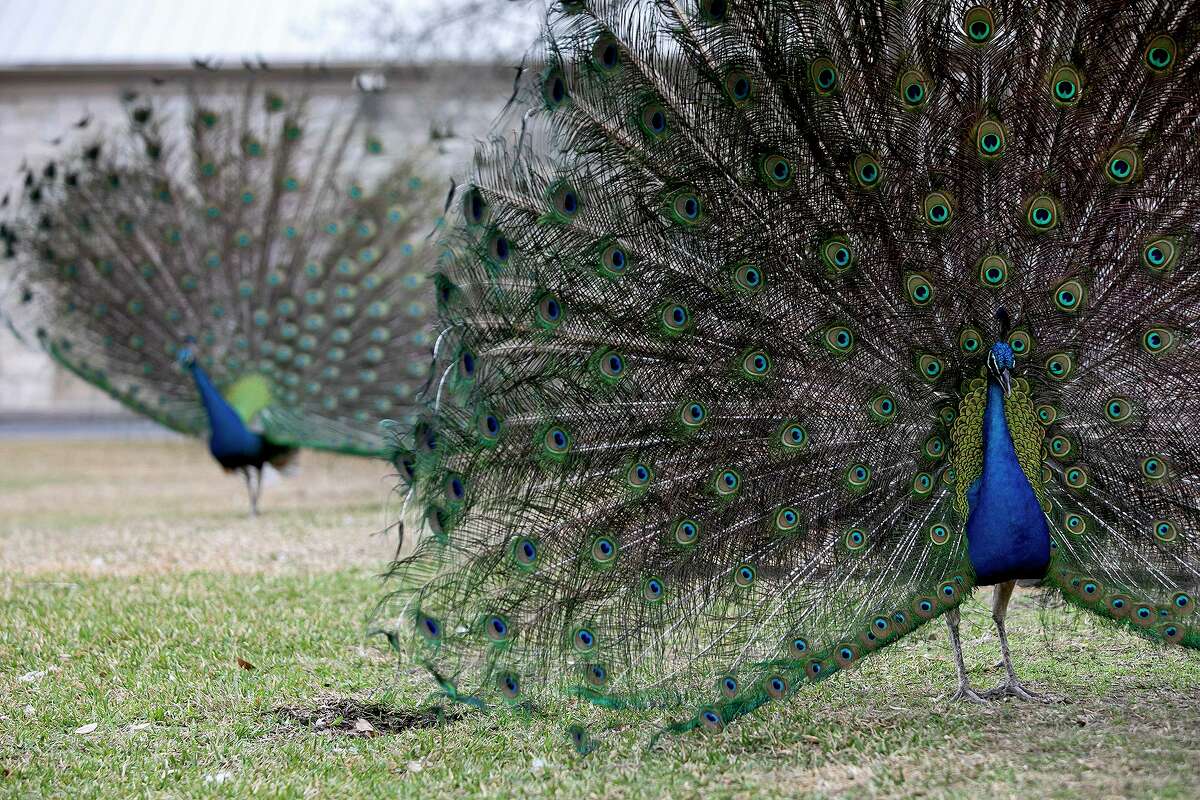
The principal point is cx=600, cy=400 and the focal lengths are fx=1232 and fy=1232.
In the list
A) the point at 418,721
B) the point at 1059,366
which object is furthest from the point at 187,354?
the point at 1059,366

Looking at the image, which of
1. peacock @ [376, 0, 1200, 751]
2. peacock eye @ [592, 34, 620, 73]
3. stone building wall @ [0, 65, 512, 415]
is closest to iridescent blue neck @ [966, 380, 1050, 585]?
peacock @ [376, 0, 1200, 751]

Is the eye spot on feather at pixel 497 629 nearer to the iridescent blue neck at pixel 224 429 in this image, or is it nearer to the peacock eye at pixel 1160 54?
the peacock eye at pixel 1160 54

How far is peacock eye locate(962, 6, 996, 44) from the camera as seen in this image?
400 centimetres

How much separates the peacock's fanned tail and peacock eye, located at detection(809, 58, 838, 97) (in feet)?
24.1

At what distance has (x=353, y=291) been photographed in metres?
11.2

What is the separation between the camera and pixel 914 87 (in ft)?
13.4

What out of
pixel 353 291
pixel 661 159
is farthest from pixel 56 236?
pixel 661 159

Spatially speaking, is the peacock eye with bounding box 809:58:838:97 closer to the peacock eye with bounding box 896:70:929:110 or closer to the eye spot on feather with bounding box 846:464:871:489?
the peacock eye with bounding box 896:70:929:110

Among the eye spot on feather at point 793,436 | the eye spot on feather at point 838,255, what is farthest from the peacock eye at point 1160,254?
the eye spot on feather at point 793,436

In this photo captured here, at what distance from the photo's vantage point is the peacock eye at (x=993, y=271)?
4.18 metres

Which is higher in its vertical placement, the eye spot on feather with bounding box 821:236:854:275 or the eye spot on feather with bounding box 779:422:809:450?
the eye spot on feather with bounding box 821:236:854:275

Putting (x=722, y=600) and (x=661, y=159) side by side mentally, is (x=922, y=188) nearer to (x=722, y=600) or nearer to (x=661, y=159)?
(x=661, y=159)

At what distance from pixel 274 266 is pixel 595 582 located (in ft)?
25.9

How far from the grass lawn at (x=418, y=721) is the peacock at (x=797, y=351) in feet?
1.02
